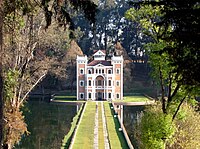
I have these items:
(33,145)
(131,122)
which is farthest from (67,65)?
(33,145)

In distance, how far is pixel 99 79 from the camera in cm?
5359

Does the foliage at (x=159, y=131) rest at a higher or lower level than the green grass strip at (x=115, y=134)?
higher

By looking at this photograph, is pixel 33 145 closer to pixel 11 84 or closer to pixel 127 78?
pixel 11 84

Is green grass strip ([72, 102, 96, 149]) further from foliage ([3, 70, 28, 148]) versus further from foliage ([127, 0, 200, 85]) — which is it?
foliage ([127, 0, 200, 85])

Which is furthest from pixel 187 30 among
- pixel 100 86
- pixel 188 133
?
pixel 100 86

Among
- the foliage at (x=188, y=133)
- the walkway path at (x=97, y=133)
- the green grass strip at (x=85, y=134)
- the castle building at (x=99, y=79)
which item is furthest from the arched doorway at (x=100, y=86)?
the foliage at (x=188, y=133)

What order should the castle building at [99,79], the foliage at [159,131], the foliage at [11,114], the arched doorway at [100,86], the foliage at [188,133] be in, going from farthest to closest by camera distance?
the arched doorway at [100,86], the castle building at [99,79], the foliage at [188,133], the foliage at [11,114], the foliage at [159,131]

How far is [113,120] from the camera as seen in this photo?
33.1 m

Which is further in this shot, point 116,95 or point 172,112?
point 116,95

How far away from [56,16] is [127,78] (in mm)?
52353

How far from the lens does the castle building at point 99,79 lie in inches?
2089

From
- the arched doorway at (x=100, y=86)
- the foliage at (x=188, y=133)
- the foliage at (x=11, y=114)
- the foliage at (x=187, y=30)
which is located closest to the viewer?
the foliage at (x=187, y=30)

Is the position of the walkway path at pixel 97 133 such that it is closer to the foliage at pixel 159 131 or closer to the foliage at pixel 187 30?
the foliage at pixel 159 131

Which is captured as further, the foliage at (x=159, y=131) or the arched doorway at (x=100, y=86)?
the arched doorway at (x=100, y=86)
